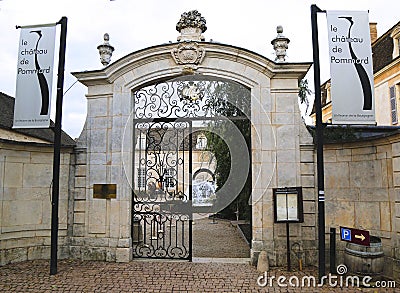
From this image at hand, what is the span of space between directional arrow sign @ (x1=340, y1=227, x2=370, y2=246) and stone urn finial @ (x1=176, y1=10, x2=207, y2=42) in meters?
4.29

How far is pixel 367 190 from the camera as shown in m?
6.20

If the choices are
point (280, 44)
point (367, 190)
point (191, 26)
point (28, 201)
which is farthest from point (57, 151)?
point (367, 190)

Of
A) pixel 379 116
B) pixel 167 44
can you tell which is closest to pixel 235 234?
pixel 167 44

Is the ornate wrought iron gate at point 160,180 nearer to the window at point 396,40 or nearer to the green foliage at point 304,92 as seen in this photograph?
the green foliage at point 304,92

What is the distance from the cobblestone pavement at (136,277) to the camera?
512 centimetres

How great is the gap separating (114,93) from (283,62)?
3.29 metres

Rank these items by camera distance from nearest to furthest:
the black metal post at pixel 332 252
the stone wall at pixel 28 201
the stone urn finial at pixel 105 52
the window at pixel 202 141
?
the black metal post at pixel 332 252 → the stone wall at pixel 28 201 → the stone urn finial at pixel 105 52 → the window at pixel 202 141

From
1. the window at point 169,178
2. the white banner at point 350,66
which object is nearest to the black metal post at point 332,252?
the white banner at point 350,66

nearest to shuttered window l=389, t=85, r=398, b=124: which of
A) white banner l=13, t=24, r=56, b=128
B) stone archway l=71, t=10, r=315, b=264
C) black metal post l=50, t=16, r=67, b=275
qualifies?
stone archway l=71, t=10, r=315, b=264

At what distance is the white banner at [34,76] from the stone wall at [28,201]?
84cm

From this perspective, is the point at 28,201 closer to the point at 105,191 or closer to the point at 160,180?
the point at 105,191

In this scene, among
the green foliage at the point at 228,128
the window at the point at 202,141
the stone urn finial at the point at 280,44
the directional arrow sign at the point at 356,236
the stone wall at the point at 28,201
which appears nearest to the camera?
the directional arrow sign at the point at 356,236

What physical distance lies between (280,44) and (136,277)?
4.83 meters

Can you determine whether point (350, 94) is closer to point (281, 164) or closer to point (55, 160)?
point (281, 164)
